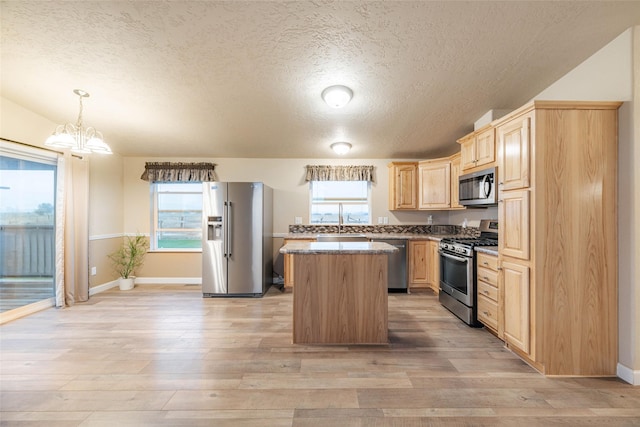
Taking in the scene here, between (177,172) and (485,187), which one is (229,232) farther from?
(485,187)

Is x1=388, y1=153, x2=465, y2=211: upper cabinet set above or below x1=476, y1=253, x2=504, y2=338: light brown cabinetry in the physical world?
above

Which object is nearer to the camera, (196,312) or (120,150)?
(196,312)

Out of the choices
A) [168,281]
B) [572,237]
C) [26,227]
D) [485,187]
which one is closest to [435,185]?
[485,187]

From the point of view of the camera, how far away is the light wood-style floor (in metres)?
1.62

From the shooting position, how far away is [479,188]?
10.4 feet

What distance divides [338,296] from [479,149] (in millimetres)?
2397

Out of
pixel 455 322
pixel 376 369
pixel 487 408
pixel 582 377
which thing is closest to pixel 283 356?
pixel 376 369

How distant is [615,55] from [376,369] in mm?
3008

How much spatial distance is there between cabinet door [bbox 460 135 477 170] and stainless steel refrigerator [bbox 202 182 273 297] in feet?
9.51

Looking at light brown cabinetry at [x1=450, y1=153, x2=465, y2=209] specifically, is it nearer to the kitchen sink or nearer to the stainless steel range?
the stainless steel range

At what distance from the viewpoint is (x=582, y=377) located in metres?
2.00

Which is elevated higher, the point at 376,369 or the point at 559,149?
the point at 559,149

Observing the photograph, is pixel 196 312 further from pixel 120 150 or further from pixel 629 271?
pixel 629 271

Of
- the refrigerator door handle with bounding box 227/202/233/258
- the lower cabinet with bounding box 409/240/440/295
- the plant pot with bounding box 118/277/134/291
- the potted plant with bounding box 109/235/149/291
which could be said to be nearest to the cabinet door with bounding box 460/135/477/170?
the lower cabinet with bounding box 409/240/440/295
